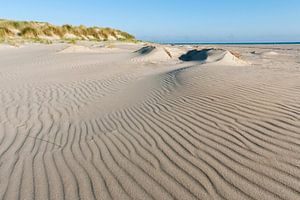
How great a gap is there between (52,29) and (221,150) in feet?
138

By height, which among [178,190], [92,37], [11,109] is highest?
[178,190]

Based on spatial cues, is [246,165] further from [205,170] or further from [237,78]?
[237,78]

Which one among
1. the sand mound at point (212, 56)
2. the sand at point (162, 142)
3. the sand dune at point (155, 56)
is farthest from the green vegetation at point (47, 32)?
the sand at point (162, 142)

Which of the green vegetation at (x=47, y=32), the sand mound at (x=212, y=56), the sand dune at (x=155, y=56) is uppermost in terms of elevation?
the sand mound at (x=212, y=56)

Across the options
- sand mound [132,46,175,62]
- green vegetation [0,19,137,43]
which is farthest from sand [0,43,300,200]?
green vegetation [0,19,137,43]

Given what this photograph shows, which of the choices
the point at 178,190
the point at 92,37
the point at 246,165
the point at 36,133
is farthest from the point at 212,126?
the point at 92,37

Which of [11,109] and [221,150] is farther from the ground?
[221,150]

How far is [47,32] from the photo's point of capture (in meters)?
40.8

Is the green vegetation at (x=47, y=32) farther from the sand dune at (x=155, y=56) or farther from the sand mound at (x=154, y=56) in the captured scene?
the sand mound at (x=154, y=56)

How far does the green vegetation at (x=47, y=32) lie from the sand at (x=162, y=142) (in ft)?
97.4

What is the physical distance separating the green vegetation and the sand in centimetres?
2968

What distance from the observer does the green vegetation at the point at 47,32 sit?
37.3 meters

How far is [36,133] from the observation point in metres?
4.96

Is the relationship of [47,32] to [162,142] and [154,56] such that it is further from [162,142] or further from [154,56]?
[162,142]
